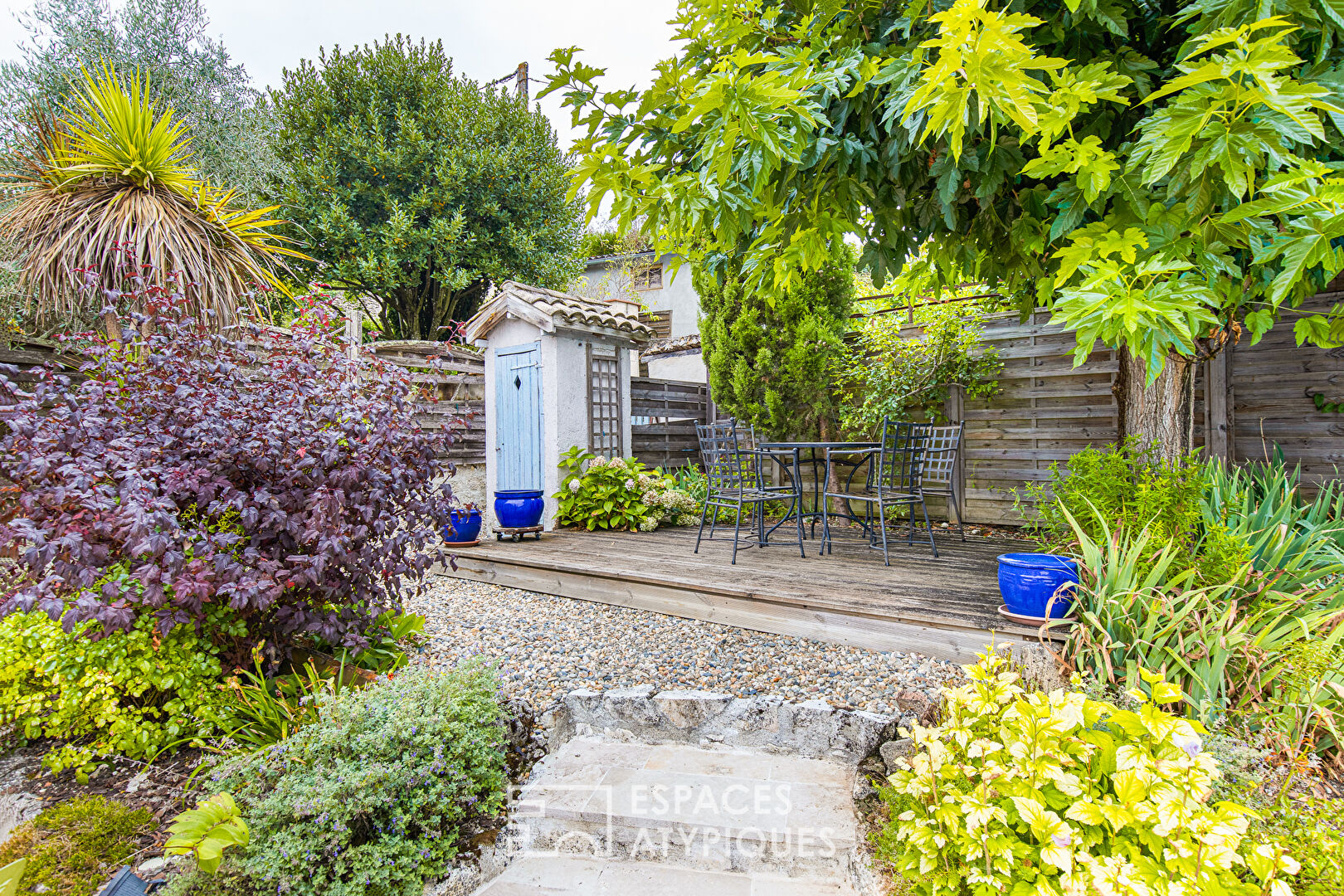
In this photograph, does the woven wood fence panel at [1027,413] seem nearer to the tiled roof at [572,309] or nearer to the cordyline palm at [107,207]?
the tiled roof at [572,309]

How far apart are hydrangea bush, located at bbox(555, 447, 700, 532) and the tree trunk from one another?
3854 millimetres

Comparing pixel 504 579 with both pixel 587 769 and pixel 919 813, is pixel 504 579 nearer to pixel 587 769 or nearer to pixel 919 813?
pixel 587 769

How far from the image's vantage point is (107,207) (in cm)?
366

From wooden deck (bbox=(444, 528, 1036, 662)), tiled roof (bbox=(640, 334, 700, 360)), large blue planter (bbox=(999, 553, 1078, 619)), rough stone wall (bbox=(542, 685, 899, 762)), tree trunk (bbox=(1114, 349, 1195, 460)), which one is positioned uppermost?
tiled roof (bbox=(640, 334, 700, 360))

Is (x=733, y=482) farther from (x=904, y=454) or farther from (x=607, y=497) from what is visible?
(x=607, y=497)

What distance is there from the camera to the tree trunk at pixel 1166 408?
2.69m

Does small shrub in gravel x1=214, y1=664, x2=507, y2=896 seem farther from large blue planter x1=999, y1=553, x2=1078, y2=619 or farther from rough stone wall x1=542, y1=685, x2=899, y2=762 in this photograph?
large blue planter x1=999, y1=553, x2=1078, y2=619

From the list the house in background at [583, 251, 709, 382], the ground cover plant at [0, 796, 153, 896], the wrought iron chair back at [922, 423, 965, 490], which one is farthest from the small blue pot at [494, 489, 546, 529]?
the house in background at [583, 251, 709, 382]

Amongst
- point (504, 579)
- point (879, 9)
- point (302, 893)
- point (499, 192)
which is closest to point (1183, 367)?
point (879, 9)

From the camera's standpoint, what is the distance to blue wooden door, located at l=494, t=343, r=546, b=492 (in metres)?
5.94

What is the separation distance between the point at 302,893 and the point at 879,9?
3.16 m

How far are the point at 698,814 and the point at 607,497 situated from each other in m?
4.14

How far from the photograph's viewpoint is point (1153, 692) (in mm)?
1305

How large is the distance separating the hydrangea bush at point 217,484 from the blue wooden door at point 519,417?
128 inches
